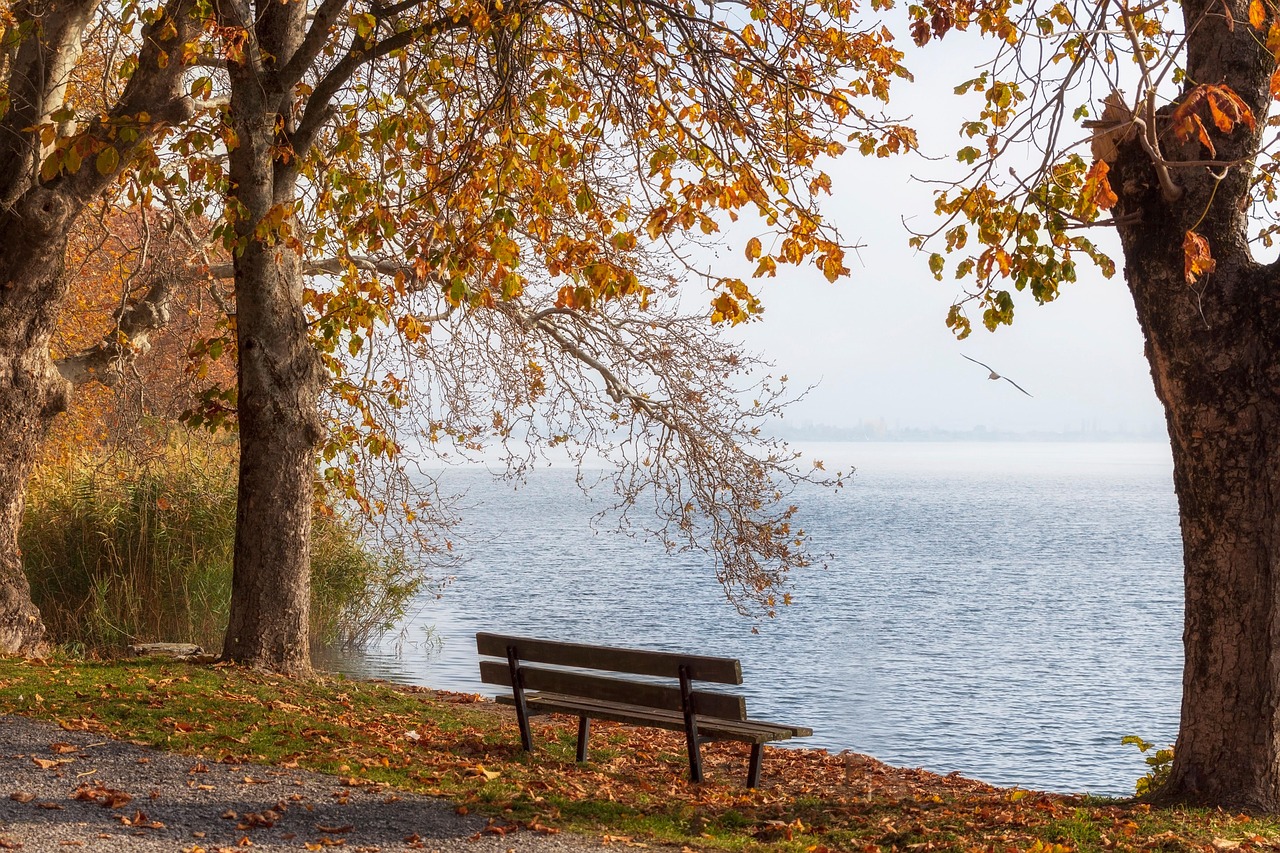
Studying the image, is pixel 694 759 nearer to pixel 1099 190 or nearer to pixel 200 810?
pixel 200 810

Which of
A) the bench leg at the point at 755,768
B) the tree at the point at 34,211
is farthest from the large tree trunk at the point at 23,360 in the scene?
the bench leg at the point at 755,768

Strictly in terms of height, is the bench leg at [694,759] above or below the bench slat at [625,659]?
below

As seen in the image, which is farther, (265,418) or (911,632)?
(911,632)

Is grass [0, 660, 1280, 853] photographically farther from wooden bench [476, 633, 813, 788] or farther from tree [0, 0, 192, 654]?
tree [0, 0, 192, 654]

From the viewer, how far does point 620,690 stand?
23.8ft

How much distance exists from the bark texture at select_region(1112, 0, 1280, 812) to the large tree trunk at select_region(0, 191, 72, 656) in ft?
27.7

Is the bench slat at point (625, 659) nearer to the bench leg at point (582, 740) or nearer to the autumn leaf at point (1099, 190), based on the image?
the bench leg at point (582, 740)

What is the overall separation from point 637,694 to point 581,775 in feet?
2.06

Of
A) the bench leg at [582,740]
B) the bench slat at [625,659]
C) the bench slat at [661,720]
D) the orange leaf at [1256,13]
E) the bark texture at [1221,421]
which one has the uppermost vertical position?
the orange leaf at [1256,13]

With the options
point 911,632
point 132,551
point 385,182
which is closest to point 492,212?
point 385,182

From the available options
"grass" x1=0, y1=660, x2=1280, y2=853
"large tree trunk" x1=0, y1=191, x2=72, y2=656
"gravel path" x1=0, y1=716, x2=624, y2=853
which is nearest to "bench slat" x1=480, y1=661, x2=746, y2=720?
"grass" x1=0, y1=660, x2=1280, y2=853

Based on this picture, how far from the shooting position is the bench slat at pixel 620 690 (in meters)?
6.79

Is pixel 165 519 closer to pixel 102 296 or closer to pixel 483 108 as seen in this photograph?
pixel 483 108

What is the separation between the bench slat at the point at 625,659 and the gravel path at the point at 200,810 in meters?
1.48
